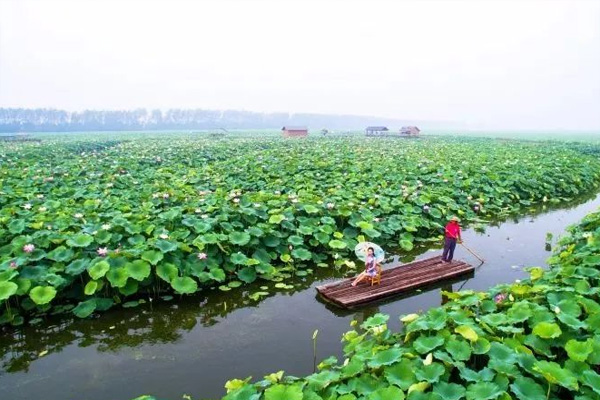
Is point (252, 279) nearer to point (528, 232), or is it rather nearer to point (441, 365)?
point (441, 365)

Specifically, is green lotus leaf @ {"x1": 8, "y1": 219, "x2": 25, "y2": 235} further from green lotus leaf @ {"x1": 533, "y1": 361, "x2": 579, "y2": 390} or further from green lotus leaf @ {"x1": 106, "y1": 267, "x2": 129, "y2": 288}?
green lotus leaf @ {"x1": 533, "y1": 361, "x2": 579, "y2": 390}

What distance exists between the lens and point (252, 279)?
677 cm

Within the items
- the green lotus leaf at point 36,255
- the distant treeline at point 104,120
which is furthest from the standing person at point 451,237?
the distant treeline at point 104,120

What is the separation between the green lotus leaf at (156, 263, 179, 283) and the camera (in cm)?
598

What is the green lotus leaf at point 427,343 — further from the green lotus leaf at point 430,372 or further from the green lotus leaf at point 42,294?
the green lotus leaf at point 42,294

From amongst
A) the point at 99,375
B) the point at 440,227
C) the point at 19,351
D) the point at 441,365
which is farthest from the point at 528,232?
the point at 19,351

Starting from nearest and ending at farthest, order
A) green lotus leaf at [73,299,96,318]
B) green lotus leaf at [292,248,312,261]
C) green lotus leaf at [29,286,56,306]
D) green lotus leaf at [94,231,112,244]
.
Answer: green lotus leaf at [29,286,56,306] < green lotus leaf at [73,299,96,318] < green lotus leaf at [94,231,112,244] < green lotus leaf at [292,248,312,261]

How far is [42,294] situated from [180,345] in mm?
1930

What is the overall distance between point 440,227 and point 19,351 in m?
8.45

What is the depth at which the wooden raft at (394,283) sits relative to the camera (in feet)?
20.1

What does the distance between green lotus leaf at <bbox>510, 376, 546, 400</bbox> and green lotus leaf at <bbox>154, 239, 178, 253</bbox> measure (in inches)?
192

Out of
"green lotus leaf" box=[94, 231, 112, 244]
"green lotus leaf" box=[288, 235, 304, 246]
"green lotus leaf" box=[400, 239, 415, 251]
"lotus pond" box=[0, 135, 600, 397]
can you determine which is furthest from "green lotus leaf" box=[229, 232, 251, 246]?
"green lotus leaf" box=[400, 239, 415, 251]

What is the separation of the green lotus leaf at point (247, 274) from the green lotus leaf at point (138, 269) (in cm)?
149

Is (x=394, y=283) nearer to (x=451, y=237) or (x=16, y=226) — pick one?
(x=451, y=237)
